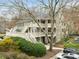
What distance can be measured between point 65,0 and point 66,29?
19364 mm

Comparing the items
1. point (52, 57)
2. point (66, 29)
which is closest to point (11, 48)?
point (52, 57)

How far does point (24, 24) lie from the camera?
152 feet

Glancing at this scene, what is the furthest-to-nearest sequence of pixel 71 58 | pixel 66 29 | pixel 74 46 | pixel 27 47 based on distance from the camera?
1. pixel 66 29
2. pixel 74 46
3. pixel 27 47
4. pixel 71 58

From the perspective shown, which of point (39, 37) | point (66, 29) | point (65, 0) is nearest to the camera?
point (65, 0)

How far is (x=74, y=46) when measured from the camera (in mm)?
32750

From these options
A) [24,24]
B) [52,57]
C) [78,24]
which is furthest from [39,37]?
[52,57]

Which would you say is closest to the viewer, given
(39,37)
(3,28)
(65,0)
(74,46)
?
(65,0)

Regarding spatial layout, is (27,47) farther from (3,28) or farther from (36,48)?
(3,28)

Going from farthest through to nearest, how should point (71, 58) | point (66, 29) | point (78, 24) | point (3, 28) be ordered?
point (3, 28), point (78, 24), point (66, 29), point (71, 58)

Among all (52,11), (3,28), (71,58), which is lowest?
(3,28)

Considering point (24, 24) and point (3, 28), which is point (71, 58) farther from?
point (3, 28)

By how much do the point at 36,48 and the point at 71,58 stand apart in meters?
4.24

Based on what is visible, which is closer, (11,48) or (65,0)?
(11,48)

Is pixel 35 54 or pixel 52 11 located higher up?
pixel 52 11
